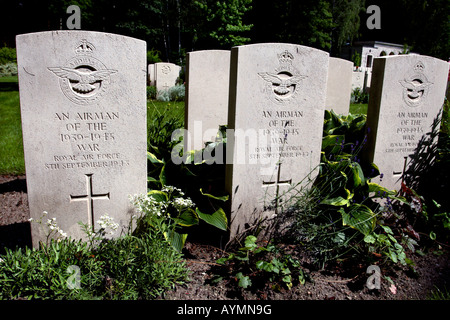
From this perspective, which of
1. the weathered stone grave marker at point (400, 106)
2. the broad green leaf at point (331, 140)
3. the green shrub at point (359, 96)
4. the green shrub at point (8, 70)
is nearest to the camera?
the weathered stone grave marker at point (400, 106)

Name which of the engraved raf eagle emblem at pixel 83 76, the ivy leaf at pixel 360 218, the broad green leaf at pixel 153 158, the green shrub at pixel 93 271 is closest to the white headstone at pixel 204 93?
the broad green leaf at pixel 153 158

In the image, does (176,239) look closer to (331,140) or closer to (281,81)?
(281,81)

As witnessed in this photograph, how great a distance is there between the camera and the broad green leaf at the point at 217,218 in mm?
2963

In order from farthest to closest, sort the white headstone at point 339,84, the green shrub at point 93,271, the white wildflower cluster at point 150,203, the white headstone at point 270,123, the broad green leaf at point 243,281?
the white headstone at point 339,84
the white headstone at point 270,123
the white wildflower cluster at point 150,203
the broad green leaf at point 243,281
the green shrub at point 93,271

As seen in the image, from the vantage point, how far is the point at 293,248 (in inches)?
118

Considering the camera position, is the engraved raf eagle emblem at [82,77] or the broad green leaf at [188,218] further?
the broad green leaf at [188,218]

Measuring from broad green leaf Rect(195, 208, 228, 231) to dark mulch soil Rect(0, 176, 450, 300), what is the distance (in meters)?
0.29

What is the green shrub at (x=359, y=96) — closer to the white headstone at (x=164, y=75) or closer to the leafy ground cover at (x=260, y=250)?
the white headstone at (x=164, y=75)

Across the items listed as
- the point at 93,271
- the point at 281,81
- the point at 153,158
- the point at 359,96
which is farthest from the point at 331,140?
the point at 359,96

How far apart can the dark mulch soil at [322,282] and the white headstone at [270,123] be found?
1.45 ft

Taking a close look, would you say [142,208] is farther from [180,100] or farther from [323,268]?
[180,100]

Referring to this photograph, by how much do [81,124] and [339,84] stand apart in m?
3.67

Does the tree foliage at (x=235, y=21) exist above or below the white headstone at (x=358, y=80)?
above

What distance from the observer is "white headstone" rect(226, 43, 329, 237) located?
2.90 metres
